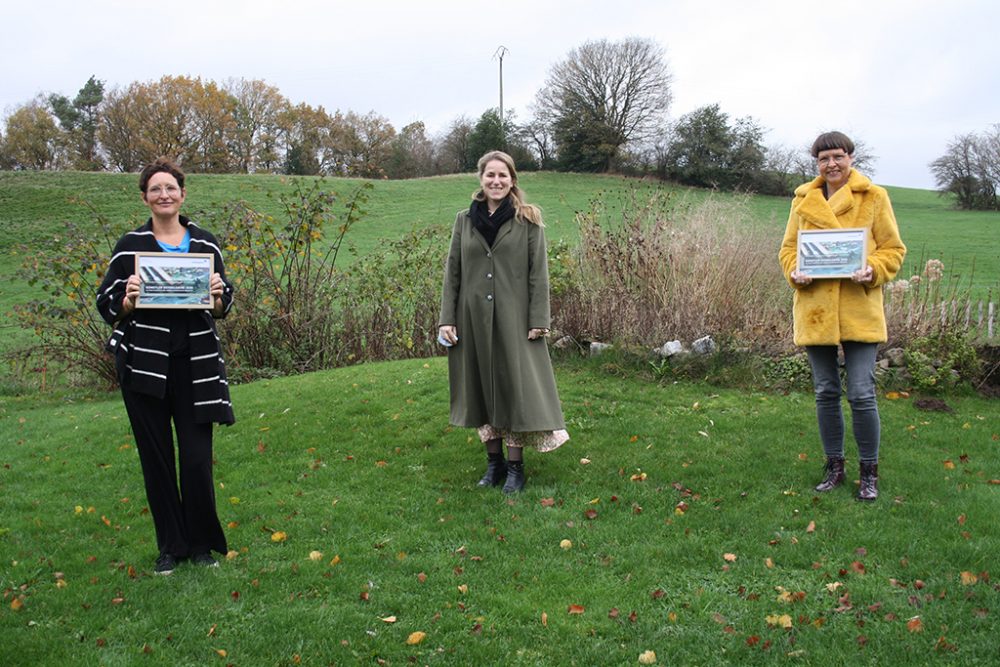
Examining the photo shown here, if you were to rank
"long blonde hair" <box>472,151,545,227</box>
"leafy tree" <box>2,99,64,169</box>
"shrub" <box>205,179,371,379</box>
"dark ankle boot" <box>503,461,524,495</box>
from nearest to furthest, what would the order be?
"long blonde hair" <box>472,151,545,227</box>, "dark ankle boot" <box>503,461,524,495</box>, "shrub" <box>205,179,371,379</box>, "leafy tree" <box>2,99,64,169</box>

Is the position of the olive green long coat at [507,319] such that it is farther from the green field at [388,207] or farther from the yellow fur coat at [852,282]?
the green field at [388,207]

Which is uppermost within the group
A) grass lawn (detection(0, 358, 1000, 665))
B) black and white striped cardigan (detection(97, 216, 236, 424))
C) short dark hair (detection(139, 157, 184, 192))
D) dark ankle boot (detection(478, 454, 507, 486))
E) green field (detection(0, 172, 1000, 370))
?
green field (detection(0, 172, 1000, 370))

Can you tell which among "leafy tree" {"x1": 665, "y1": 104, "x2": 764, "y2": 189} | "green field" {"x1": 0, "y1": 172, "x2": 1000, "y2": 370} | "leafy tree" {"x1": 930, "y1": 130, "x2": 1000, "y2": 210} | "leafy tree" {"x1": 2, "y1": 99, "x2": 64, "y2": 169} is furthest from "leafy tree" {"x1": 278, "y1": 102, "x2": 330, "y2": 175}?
"leafy tree" {"x1": 930, "y1": 130, "x2": 1000, "y2": 210}

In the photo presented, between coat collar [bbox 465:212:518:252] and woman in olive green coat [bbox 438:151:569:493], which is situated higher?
coat collar [bbox 465:212:518:252]

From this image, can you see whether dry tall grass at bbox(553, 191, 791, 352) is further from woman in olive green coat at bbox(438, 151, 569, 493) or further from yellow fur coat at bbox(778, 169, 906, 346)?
woman in olive green coat at bbox(438, 151, 569, 493)

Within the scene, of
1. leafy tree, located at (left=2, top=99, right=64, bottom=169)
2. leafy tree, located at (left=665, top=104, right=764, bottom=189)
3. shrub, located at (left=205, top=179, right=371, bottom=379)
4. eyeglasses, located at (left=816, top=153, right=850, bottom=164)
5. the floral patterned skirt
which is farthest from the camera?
leafy tree, located at (left=2, top=99, right=64, bottom=169)

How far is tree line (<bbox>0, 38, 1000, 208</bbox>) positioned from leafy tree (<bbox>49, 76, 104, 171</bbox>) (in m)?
0.06

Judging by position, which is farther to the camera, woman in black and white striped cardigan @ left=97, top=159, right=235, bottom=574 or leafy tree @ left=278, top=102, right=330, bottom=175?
leafy tree @ left=278, top=102, right=330, bottom=175

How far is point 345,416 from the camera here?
7484 millimetres

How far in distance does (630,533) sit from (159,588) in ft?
8.56

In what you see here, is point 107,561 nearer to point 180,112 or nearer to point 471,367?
point 471,367

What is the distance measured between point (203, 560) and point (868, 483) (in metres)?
3.98

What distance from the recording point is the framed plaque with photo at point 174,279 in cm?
388

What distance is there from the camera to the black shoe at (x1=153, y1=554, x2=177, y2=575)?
4246 mm
